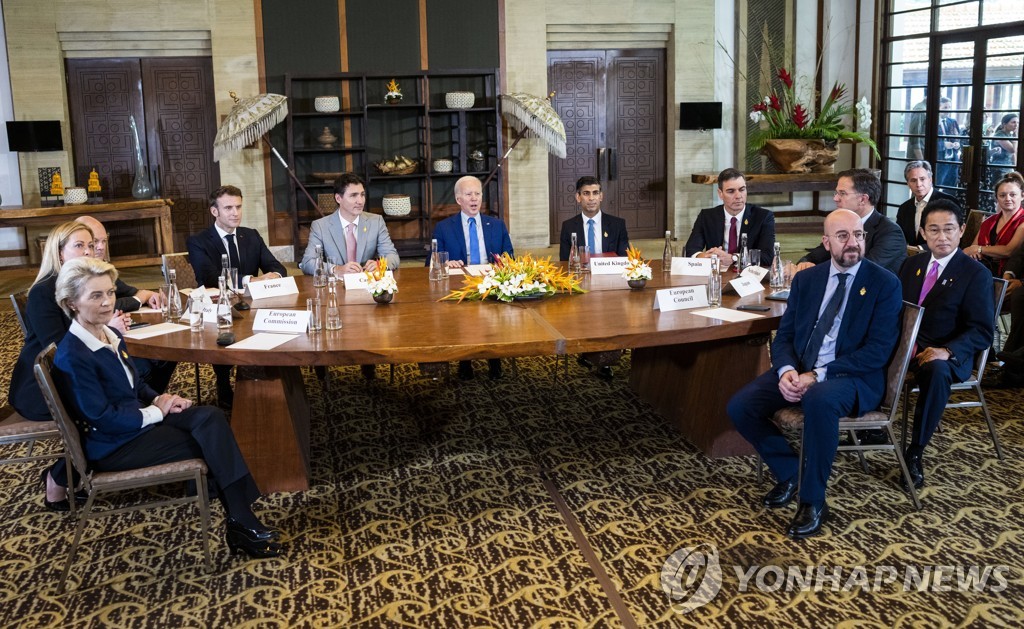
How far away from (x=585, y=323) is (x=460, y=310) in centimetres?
69

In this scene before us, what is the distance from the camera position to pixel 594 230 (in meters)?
6.73

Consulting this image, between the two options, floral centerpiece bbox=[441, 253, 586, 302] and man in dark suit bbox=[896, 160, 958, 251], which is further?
man in dark suit bbox=[896, 160, 958, 251]

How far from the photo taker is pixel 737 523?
13.4 ft

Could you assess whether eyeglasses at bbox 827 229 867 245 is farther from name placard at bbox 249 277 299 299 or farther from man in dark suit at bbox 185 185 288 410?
man in dark suit at bbox 185 185 288 410

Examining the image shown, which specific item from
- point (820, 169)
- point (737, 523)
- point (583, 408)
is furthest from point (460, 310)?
point (820, 169)

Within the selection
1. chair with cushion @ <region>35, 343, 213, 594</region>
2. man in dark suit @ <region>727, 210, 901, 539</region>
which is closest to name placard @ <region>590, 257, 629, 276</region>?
man in dark suit @ <region>727, 210, 901, 539</region>

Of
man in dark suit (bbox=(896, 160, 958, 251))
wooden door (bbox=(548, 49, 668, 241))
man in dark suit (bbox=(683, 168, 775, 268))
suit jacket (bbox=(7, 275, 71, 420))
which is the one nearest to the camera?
suit jacket (bbox=(7, 275, 71, 420))

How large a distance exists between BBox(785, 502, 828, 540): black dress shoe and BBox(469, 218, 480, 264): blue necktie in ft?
10.4

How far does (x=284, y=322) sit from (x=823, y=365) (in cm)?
237

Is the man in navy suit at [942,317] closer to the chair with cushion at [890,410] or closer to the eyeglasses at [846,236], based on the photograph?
the chair with cushion at [890,410]

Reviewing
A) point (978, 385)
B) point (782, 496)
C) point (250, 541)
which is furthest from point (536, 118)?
point (250, 541)

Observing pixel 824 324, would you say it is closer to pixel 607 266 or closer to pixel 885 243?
pixel 885 243

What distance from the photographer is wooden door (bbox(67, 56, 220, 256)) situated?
11000 mm

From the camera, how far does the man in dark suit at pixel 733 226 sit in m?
6.20
